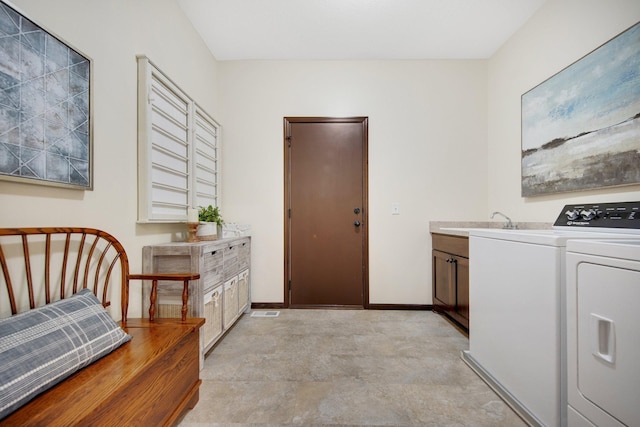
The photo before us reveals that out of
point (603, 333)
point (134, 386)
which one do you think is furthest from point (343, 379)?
point (603, 333)

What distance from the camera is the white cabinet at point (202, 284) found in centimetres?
184

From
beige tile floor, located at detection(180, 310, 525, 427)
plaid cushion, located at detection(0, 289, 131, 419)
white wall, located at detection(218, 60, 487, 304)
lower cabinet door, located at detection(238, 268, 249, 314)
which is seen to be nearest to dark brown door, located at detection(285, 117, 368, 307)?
white wall, located at detection(218, 60, 487, 304)

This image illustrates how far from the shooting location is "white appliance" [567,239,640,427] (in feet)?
3.00

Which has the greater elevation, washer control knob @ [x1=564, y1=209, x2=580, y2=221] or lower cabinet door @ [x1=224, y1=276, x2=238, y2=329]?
washer control knob @ [x1=564, y1=209, x2=580, y2=221]

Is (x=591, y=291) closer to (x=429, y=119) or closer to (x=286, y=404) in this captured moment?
(x=286, y=404)

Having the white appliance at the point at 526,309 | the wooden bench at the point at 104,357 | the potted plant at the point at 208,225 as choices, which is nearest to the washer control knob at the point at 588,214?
the white appliance at the point at 526,309

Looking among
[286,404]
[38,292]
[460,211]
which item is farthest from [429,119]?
[38,292]

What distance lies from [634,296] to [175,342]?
171 centimetres

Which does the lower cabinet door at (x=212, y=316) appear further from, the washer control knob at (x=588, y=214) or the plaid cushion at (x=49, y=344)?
the washer control knob at (x=588, y=214)

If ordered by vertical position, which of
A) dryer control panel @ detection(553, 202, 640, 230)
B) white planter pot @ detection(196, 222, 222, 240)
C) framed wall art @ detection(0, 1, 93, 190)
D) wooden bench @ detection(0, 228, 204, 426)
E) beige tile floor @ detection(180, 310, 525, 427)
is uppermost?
framed wall art @ detection(0, 1, 93, 190)

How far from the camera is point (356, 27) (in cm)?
258

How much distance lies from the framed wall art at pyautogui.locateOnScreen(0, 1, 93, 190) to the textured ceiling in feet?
4.77

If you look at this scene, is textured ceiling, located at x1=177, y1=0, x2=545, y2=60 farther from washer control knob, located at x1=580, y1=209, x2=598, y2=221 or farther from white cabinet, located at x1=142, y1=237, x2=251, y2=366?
white cabinet, located at x1=142, y1=237, x2=251, y2=366

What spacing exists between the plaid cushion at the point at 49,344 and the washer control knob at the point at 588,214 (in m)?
2.56
